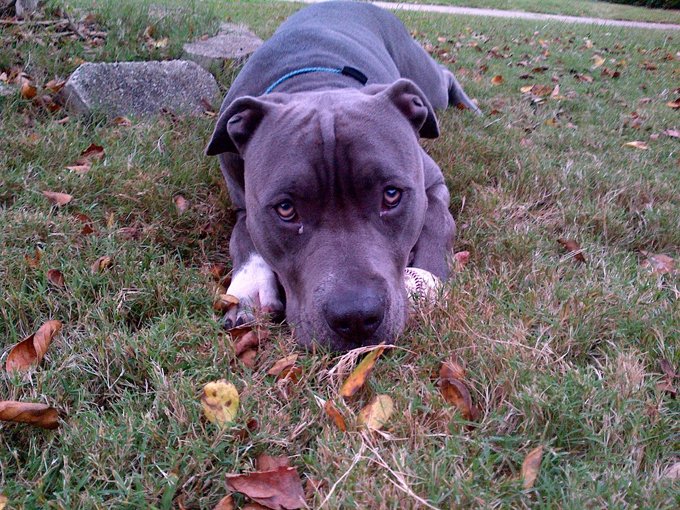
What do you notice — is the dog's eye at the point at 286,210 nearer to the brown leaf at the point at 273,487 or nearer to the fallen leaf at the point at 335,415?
the fallen leaf at the point at 335,415

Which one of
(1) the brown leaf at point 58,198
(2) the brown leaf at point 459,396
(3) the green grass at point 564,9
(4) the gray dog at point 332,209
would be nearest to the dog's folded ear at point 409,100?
(4) the gray dog at point 332,209

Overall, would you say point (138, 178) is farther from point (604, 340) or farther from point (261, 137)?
point (604, 340)

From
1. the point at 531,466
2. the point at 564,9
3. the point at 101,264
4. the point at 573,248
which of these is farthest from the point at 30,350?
the point at 564,9

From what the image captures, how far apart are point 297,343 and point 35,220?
1.52 metres

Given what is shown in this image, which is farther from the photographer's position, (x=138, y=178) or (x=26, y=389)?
(x=138, y=178)

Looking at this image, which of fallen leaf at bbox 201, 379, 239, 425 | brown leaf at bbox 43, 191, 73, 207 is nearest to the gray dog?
fallen leaf at bbox 201, 379, 239, 425

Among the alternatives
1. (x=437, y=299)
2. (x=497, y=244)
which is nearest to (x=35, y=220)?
(x=437, y=299)

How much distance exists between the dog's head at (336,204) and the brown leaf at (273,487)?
2.03 feet

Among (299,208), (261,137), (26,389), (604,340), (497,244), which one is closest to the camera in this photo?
(26,389)

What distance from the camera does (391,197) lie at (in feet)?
8.45

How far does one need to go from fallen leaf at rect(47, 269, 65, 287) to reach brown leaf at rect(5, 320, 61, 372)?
0.31 meters

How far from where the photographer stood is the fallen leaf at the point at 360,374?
2047mm

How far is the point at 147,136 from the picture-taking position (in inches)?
157

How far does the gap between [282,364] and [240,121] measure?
126cm
